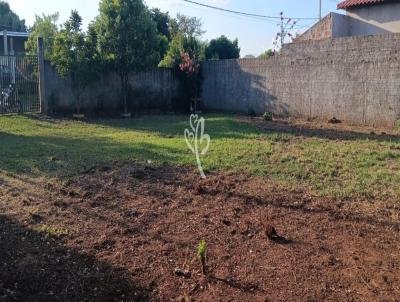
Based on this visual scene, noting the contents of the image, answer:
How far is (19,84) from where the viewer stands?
13.3m

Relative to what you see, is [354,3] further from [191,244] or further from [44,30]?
[44,30]

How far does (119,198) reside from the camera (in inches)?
202

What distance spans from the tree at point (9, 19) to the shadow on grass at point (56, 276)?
158 feet

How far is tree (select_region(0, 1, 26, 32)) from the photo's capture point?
47.6 m

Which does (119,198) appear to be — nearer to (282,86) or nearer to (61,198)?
(61,198)

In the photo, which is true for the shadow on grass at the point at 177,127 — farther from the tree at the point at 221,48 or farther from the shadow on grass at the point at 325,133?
the tree at the point at 221,48

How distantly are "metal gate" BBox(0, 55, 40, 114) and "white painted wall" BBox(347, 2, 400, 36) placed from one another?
11256 millimetres

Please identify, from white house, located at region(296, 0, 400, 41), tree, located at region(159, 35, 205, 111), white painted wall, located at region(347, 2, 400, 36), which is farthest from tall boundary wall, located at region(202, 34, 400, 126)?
white painted wall, located at region(347, 2, 400, 36)

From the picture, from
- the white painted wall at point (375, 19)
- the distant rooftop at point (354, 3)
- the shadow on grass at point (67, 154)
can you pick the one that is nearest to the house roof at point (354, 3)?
the distant rooftop at point (354, 3)

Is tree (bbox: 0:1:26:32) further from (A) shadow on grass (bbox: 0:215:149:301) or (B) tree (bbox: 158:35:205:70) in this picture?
(A) shadow on grass (bbox: 0:215:149:301)

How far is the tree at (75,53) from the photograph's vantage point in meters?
13.1

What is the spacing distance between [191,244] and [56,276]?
1.17 metres

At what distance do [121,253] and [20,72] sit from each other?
1151 centimetres

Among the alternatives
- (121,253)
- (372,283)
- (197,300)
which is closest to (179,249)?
(121,253)
